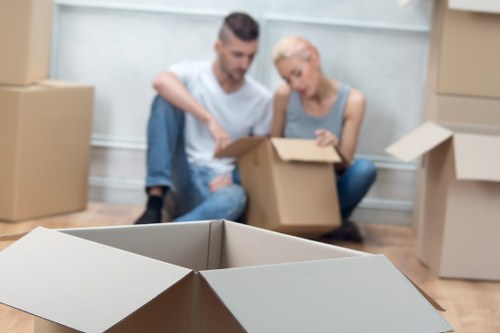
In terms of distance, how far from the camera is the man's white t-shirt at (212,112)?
3.36 m

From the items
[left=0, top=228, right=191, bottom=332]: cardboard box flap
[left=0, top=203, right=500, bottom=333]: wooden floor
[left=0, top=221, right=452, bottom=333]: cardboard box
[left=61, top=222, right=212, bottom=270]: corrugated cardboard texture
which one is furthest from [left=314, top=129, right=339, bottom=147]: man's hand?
[left=0, top=228, right=191, bottom=332]: cardboard box flap

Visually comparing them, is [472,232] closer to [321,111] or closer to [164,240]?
[321,111]

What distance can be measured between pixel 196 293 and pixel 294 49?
7.25 feet

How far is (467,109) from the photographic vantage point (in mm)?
3123

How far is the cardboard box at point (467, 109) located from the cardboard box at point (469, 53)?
2cm

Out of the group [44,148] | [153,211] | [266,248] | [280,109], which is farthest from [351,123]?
[266,248]

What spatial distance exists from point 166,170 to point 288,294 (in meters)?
2.23

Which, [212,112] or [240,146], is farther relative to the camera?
[212,112]

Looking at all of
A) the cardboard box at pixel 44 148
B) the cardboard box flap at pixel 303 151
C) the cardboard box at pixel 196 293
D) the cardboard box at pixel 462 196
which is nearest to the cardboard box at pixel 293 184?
the cardboard box flap at pixel 303 151

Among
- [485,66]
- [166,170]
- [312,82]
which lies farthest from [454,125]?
[166,170]

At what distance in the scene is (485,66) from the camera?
3.09m

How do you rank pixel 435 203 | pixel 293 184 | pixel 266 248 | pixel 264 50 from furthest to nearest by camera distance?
pixel 264 50, pixel 293 184, pixel 435 203, pixel 266 248

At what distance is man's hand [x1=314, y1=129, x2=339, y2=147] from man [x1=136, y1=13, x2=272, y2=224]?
0.29 metres

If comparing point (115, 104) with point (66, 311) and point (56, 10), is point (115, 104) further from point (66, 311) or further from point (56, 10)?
point (66, 311)
